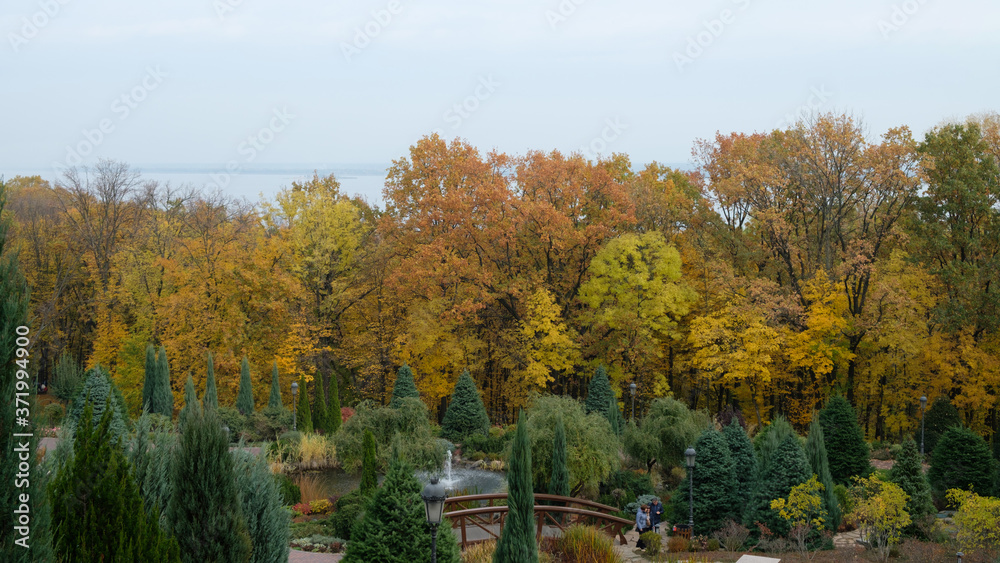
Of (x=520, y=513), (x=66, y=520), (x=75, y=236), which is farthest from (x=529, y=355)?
(x=75, y=236)

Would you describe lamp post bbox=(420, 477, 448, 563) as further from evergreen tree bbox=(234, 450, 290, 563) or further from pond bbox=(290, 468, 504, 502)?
pond bbox=(290, 468, 504, 502)

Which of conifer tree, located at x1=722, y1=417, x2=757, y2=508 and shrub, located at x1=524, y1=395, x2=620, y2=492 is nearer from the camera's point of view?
conifer tree, located at x1=722, y1=417, x2=757, y2=508

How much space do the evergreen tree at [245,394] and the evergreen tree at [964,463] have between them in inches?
961

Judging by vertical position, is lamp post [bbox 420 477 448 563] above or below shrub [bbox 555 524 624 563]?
above

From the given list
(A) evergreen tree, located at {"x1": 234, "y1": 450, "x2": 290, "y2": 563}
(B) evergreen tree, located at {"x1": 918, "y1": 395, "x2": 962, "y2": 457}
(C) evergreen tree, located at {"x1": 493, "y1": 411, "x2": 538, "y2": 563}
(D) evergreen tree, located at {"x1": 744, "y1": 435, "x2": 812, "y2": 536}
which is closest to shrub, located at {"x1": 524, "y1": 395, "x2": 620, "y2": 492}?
(D) evergreen tree, located at {"x1": 744, "y1": 435, "x2": 812, "y2": 536}

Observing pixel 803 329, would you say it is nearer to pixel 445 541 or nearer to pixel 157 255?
pixel 445 541

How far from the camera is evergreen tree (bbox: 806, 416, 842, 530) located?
1848cm

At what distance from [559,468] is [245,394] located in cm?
1701

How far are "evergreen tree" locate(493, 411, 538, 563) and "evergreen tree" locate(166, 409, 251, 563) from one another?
4431mm

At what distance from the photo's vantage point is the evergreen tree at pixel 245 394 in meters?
32.1

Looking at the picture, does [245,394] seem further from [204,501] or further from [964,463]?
[964,463]

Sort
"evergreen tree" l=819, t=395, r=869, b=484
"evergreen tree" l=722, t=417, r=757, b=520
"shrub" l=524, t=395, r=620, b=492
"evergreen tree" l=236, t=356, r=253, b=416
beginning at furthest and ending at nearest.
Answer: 1. "evergreen tree" l=236, t=356, r=253, b=416
2. "evergreen tree" l=819, t=395, r=869, b=484
3. "shrub" l=524, t=395, r=620, b=492
4. "evergreen tree" l=722, t=417, r=757, b=520

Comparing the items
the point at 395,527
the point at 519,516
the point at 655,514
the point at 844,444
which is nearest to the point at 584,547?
the point at 519,516

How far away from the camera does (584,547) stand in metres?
14.6
